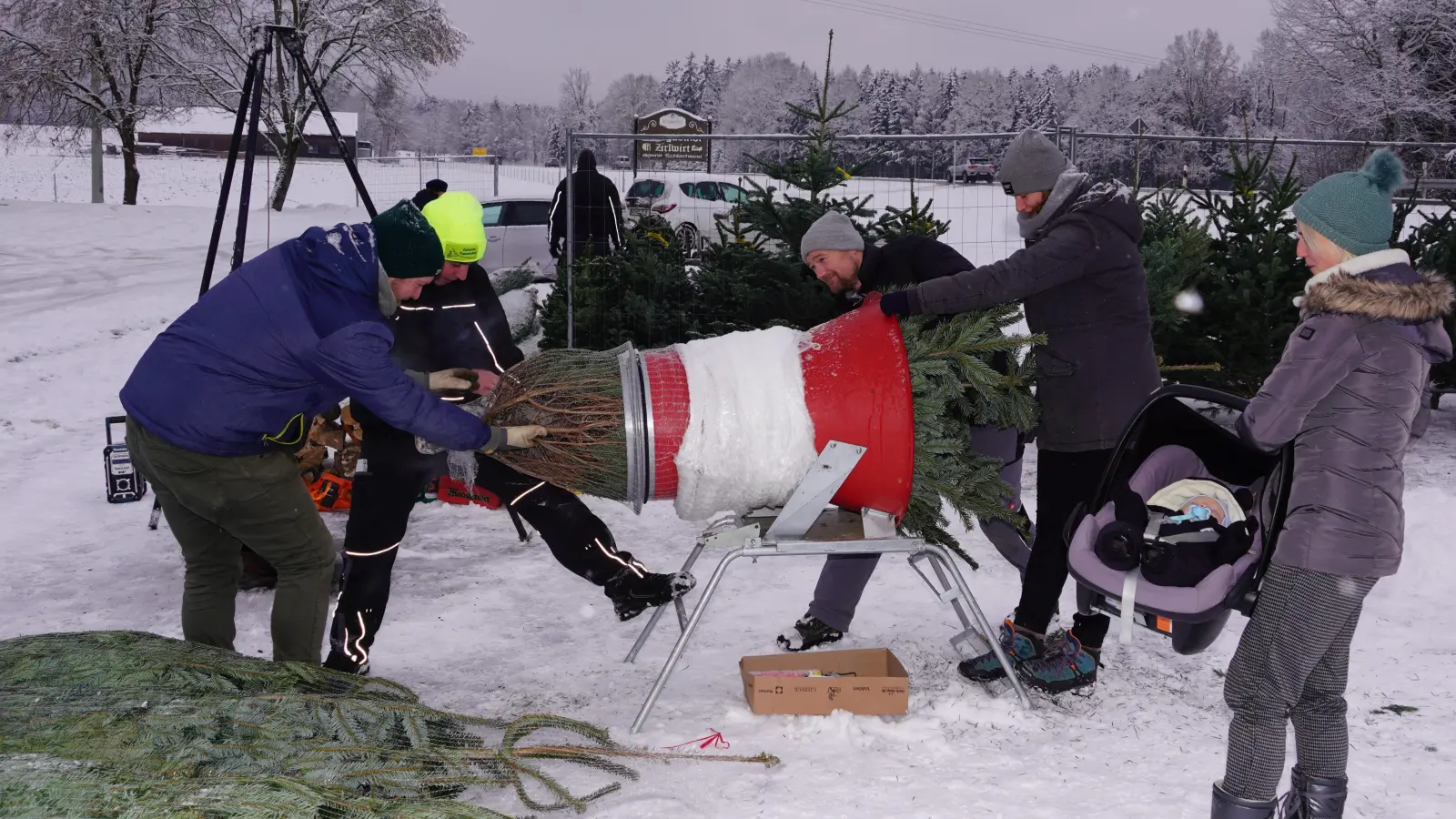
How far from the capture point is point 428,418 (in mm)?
3105

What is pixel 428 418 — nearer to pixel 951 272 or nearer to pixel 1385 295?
pixel 951 272

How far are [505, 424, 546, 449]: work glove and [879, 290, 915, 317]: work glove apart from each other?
3.65 feet

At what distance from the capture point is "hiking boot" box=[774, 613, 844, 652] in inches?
162

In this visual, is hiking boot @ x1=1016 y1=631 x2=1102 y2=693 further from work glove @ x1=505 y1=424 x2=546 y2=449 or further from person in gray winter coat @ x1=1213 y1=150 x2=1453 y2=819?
work glove @ x1=505 y1=424 x2=546 y2=449

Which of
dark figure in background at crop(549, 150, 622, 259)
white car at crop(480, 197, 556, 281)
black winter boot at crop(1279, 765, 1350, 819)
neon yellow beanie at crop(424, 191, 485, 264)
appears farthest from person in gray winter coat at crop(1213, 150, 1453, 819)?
white car at crop(480, 197, 556, 281)

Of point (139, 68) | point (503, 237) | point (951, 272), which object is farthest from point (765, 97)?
point (951, 272)

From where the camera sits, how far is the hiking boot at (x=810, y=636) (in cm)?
412

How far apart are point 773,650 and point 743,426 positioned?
4.66 feet

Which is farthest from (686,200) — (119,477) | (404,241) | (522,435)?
(522,435)

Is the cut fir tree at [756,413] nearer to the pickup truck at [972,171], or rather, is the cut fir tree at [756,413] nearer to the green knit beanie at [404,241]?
the green knit beanie at [404,241]

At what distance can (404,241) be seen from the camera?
10.5ft

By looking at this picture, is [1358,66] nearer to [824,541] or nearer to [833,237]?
[833,237]

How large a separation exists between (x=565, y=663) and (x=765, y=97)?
65761mm

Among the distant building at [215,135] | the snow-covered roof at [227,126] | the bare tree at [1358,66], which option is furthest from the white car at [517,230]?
the distant building at [215,135]
